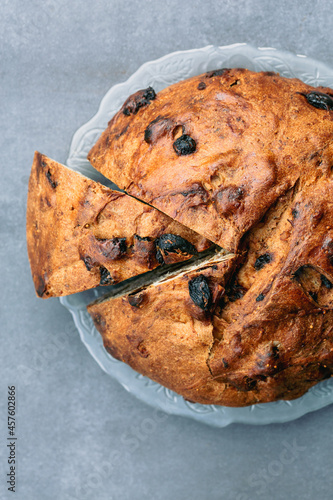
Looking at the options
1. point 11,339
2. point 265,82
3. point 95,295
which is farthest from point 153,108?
point 11,339

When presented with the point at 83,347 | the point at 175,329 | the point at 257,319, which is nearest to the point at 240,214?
the point at 257,319

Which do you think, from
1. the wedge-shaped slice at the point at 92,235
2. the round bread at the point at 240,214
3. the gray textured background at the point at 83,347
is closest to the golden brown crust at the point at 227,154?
the round bread at the point at 240,214

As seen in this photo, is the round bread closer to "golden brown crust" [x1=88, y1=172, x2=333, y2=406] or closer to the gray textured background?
"golden brown crust" [x1=88, y1=172, x2=333, y2=406]

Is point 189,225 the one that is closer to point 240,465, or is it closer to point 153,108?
point 153,108

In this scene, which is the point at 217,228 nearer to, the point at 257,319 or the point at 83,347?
the point at 257,319

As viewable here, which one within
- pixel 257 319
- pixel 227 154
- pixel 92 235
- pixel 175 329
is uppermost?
pixel 227 154

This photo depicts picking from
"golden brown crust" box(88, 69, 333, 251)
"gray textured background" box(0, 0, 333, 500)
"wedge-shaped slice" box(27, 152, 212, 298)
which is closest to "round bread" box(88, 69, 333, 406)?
"golden brown crust" box(88, 69, 333, 251)
